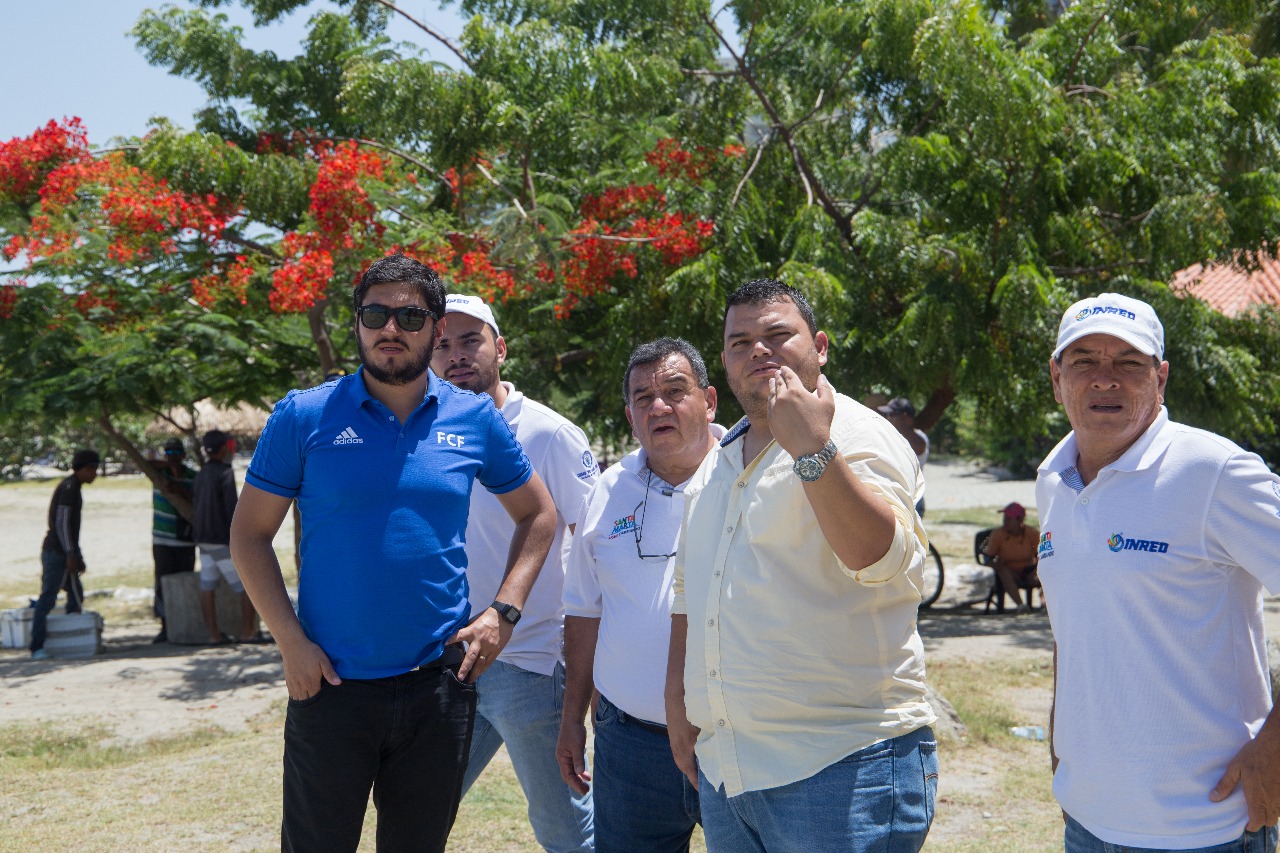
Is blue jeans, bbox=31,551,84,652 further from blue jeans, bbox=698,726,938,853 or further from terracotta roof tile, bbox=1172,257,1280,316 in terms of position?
terracotta roof tile, bbox=1172,257,1280,316

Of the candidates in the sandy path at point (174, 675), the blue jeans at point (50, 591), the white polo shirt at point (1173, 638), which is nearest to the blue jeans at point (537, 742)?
the white polo shirt at point (1173, 638)

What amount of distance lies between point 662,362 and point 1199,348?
7.59 m

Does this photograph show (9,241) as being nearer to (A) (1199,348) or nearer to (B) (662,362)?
(B) (662,362)

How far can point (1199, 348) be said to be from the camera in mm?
9625

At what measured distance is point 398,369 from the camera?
10.4 ft

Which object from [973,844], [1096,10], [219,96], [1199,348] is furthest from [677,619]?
[219,96]

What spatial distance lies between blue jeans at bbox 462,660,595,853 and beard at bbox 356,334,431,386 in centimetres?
111

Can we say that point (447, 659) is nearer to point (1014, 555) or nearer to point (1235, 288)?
point (1014, 555)

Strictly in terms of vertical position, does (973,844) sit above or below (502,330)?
below

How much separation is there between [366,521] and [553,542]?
107cm

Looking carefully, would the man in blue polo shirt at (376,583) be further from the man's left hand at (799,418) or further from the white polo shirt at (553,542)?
the man's left hand at (799,418)

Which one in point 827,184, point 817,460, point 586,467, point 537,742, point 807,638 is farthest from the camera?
point 827,184

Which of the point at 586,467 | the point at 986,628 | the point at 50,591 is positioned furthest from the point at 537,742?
the point at 50,591

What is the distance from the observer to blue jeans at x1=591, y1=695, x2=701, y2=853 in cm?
336
